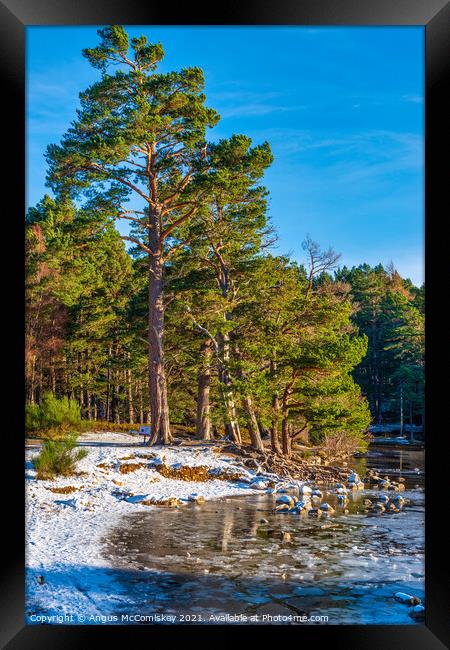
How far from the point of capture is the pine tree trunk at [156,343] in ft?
35.8

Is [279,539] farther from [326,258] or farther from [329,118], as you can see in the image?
[326,258]

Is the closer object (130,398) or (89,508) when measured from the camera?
(89,508)

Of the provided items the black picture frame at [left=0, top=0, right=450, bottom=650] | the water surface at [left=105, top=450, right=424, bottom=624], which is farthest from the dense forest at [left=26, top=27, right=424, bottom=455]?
the black picture frame at [left=0, top=0, right=450, bottom=650]

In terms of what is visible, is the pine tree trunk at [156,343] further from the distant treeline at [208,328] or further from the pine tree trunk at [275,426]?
the pine tree trunk at [275,426]

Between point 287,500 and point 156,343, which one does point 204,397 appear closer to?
point 156,343

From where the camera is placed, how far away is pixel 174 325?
39.6ft

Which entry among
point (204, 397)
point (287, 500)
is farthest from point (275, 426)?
point (287, 500)

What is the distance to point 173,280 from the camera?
11.6m

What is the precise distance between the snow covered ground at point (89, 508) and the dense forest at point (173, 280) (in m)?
1.26

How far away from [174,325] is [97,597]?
8051 millimetres

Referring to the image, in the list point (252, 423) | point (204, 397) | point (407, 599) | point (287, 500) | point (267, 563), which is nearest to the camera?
point (407, 599)

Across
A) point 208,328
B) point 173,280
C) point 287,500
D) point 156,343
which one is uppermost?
point 173,280

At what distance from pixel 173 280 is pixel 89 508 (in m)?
5.51
